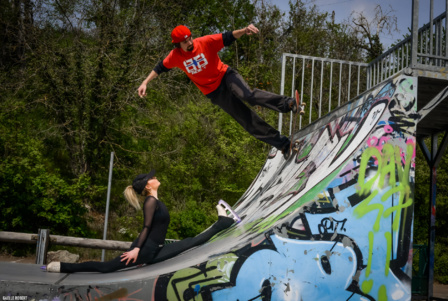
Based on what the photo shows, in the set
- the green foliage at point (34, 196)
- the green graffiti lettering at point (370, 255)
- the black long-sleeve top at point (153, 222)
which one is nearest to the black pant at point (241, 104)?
the black long-sleeve top at point (153, 222)

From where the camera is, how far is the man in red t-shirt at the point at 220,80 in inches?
222

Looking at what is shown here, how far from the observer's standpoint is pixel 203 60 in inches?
232

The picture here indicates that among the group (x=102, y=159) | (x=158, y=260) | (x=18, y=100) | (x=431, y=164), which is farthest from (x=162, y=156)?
(x=158, y=260)

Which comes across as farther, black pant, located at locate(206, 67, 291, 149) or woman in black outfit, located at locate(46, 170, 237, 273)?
black pant, located at locate(206, 67, 291, 149)

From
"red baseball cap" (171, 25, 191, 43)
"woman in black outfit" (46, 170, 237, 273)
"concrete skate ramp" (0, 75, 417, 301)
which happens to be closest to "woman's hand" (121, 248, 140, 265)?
"woman in black outfit" (46, 170, 237, 273)

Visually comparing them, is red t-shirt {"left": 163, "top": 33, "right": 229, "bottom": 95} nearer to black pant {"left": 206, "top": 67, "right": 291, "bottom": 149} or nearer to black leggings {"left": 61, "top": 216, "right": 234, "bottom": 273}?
black pant {"left": 206, "top": 67, "right": 291, "bottom": 149}

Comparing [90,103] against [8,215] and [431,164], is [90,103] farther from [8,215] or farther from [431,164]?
[431,164]

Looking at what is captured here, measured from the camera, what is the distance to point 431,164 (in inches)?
323

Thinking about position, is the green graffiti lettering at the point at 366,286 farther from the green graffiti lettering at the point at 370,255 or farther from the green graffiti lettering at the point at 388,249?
the green graffiti lettering at the point at 388,249

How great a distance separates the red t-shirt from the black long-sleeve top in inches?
84.4

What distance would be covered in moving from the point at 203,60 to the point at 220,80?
0.43 metres

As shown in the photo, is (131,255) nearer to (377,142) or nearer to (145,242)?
(145,242)

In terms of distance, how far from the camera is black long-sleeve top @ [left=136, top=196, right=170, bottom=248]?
14.7 feet

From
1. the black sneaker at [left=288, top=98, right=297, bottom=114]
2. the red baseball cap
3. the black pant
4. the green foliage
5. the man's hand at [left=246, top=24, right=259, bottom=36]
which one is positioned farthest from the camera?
the green foliage
